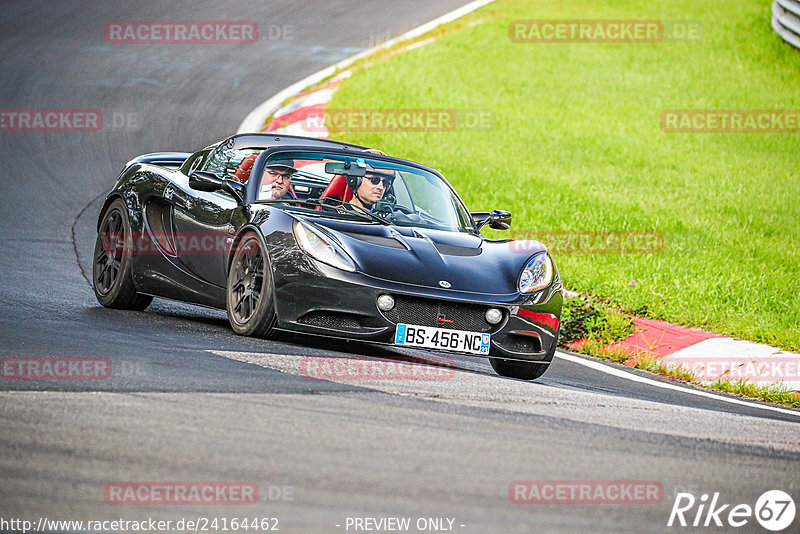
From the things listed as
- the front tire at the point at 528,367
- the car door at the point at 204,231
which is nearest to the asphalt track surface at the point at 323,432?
the front tire at the point at 528,367

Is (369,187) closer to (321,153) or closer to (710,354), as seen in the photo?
(321,153)

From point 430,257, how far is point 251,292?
3.63 ft

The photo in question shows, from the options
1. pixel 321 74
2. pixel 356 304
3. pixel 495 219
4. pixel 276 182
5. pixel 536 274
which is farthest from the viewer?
pixel 321 74

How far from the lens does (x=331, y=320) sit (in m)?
6.70

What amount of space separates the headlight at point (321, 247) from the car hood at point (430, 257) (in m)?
0.05

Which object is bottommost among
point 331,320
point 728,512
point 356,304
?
point 728,512

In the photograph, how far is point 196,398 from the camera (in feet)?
16.6

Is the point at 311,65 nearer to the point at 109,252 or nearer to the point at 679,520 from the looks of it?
the point at 109,252

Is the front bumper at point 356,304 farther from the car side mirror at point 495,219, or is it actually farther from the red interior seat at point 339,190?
the car side mirror at point 495,219

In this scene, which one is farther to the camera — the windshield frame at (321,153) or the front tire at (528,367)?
the windshield frame at (321,153)

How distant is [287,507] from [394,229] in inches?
148

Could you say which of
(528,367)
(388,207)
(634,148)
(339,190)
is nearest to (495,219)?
(388,207)

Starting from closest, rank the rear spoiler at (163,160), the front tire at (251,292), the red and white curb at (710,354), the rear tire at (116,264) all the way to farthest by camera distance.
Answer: the front tire at (251,292)
the red and white curb at (710,354)
the rear tire at (116,264)
the rear spoiler at (163,160)

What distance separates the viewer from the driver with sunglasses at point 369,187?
778 centimetres
